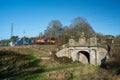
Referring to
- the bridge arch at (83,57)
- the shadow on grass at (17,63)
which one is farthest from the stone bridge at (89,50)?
the shadow on grass at (17,63)

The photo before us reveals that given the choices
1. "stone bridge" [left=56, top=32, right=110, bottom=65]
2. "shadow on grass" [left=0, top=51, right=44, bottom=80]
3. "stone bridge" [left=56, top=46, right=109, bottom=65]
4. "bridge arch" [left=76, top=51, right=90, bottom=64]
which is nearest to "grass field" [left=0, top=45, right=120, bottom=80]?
"shadow on grass" [left=0, top=51, right=44, bottom=80]

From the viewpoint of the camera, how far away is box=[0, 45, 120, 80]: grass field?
2533cm

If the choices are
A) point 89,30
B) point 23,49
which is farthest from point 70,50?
point 89,30

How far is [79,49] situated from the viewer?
141 feet

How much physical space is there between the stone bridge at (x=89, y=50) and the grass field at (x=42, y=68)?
6.72ft

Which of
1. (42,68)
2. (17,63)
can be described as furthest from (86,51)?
(17,63)

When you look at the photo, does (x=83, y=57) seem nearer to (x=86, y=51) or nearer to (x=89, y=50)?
(x=86, y=51)

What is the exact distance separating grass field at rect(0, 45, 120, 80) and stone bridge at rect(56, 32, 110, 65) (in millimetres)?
2049

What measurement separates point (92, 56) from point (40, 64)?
12.4m

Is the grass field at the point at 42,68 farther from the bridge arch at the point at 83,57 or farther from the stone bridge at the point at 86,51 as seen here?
the bridge arch at the point at 83,57

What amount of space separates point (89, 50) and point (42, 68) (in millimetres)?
13502

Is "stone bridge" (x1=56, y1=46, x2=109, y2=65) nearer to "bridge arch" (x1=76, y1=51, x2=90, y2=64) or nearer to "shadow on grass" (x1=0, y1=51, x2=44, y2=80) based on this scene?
"bridge arch" (x1=76, y1=51, x2=90, y2=64)

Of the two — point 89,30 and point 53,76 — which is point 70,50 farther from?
point 89,30

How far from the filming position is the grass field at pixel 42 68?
25328 millimetres
